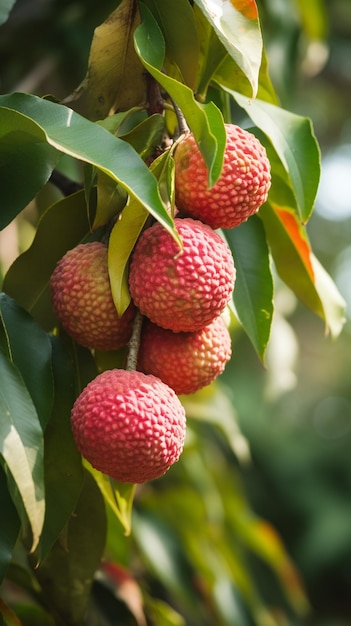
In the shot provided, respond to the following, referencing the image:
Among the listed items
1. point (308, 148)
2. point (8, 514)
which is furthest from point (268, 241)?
point (8, 514)

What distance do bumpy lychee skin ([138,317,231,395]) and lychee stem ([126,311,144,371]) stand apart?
0.02 m

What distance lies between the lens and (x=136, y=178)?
0.59 m

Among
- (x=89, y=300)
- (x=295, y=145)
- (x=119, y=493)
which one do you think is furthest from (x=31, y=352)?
(x=295, y=145)

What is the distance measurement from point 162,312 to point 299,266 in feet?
0.95

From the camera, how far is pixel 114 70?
2.53 feet

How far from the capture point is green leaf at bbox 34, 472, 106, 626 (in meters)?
0.84

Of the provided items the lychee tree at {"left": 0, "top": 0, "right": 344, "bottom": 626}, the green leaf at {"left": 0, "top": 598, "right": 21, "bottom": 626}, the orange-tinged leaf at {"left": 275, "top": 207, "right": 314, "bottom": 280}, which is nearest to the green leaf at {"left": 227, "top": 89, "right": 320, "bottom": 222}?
the lychee tree at {"left": 0, "top": 0, "right": 344, "bottom": 626}

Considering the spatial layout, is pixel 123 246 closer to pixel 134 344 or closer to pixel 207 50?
pixel 134 344

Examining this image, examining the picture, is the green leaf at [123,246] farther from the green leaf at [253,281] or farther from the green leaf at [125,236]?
the green leaf at [253,281]

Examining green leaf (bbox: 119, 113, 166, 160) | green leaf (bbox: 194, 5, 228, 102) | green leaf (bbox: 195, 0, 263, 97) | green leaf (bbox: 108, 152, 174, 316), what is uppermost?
green leaf (bbox: 195, 0, 263, 97)

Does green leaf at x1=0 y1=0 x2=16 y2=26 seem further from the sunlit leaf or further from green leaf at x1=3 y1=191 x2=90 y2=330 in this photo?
the sunlit leaf

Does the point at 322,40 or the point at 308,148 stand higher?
the point at 308,148

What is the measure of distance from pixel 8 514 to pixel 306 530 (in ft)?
15.8

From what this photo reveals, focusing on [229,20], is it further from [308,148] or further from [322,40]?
[322,40]
